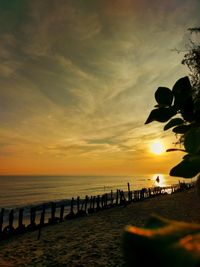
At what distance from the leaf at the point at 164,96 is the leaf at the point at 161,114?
3 centimetres

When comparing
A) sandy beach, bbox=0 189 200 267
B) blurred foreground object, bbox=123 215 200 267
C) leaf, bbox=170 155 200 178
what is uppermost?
leaf, bbox=170 155 200 178

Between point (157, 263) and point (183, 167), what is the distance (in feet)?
1.33

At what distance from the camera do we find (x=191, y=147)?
0.58 metres

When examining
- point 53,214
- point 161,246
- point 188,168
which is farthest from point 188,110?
point 53,214

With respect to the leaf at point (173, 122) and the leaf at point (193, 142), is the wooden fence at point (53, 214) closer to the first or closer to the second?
the leaf at point (173, 122)

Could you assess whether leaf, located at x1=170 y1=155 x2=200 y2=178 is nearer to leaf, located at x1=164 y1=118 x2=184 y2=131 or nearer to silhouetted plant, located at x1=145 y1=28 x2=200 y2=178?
silhouetted plant, located at x1=145 y1=28 x2=200 y2=178

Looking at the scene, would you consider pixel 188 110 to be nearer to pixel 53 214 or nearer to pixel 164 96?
pixel 164 96

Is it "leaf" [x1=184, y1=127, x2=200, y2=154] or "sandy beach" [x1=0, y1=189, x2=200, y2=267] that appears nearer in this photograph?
"leaf" [x1=184, y1=127, x2=200, y2=154]

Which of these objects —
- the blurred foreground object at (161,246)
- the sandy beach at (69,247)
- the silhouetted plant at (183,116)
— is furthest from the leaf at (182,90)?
the sandy beach at (69,247)

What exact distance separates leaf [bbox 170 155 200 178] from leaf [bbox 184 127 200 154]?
3cm

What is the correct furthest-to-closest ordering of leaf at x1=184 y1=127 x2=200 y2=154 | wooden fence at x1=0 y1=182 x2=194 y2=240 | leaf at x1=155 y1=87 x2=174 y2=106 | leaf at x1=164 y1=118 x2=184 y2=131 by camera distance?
1. wooden fence at x1=0 y1=182 x2=194 y2=240
2. leaf at x1=164 y1=118 x2=184 y2=131
3. leaf at x1=155 y1=87 x2=174 y2=106
4. leaf at x1=184 y1=127 x2=200 y2=154

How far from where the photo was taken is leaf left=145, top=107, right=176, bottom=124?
74 cm

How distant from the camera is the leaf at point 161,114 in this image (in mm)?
742

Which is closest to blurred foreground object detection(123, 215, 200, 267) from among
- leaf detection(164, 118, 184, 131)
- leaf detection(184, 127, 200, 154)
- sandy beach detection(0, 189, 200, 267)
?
leaf detection(184, 127, 200, 154)
